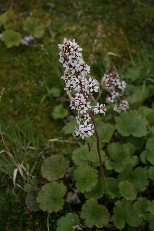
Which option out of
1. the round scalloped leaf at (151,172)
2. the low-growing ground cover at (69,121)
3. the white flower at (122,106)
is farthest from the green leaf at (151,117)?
the round scalloped leaf at (151,172)

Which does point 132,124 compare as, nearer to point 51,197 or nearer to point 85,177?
point 85,177

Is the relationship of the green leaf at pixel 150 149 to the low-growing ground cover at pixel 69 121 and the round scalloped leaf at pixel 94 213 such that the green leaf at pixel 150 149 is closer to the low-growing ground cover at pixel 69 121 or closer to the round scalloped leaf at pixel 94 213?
the low-growing ground cover at pixel 69 121

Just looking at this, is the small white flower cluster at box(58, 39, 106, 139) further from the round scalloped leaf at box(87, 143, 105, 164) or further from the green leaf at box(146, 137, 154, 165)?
the green leaf at box(146, 137, 154, 165)

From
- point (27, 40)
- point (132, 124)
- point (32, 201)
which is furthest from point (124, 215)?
point (27, 40)

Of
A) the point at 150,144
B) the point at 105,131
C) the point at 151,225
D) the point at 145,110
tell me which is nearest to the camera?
the point at 151,225

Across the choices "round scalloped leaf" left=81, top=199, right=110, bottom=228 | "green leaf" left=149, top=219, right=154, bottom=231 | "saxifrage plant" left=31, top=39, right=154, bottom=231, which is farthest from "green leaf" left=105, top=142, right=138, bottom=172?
"green leaf" left=149, top=219, right=154, bottom=231

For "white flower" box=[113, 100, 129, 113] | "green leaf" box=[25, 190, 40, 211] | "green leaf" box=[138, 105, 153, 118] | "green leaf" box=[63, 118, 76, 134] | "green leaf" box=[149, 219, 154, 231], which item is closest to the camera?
"green leaf" box=[149, 219, 154, 231]
